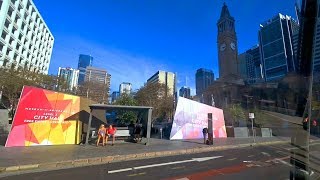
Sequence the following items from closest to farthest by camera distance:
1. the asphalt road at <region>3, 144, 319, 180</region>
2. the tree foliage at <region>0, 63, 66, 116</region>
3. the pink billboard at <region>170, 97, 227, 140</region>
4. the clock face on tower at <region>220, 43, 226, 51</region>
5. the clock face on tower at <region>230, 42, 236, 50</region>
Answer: the asphalt road at <region>3, 144, 319, 180</region> → the pink billboard at <region>170, 97, 227, 140</region> → the tree foliage at <region>0, 63, 66, 116</region> → the clock face on tower at <region>230, 42, 236, 50</region> → the clock face on tower at <region>220, 43, 226, 51</region>

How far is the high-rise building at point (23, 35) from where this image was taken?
5294cm

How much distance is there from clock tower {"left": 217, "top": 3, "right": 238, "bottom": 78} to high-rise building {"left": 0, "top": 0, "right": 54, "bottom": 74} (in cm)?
8999

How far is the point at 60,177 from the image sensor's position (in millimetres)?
8375

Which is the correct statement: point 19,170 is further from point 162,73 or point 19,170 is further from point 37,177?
point 162,73

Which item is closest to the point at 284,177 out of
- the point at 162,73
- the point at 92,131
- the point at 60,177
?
the point at 60,177

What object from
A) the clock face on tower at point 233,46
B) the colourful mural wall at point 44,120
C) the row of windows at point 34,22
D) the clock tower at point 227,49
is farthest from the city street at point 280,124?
the clock face on tower at point 233,46

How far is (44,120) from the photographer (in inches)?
643

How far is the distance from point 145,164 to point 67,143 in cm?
877

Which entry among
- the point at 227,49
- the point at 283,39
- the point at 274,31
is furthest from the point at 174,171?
the point at 227,49

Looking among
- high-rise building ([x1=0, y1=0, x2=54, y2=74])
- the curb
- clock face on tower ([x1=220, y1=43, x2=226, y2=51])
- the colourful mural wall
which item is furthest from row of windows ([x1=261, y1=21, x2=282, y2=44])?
clock face on tower ([x1=220, y1=43, x2=226, y2=51])

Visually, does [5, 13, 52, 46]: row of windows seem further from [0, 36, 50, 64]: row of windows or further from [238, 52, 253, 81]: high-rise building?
[238, 52, 253, 81]: high-rise building

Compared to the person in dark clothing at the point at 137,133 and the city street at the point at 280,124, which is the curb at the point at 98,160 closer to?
the person in dark clothing at the point at 137,133

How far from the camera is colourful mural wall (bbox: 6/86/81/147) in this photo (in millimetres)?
15234

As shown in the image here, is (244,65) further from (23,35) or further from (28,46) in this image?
(23,35)
